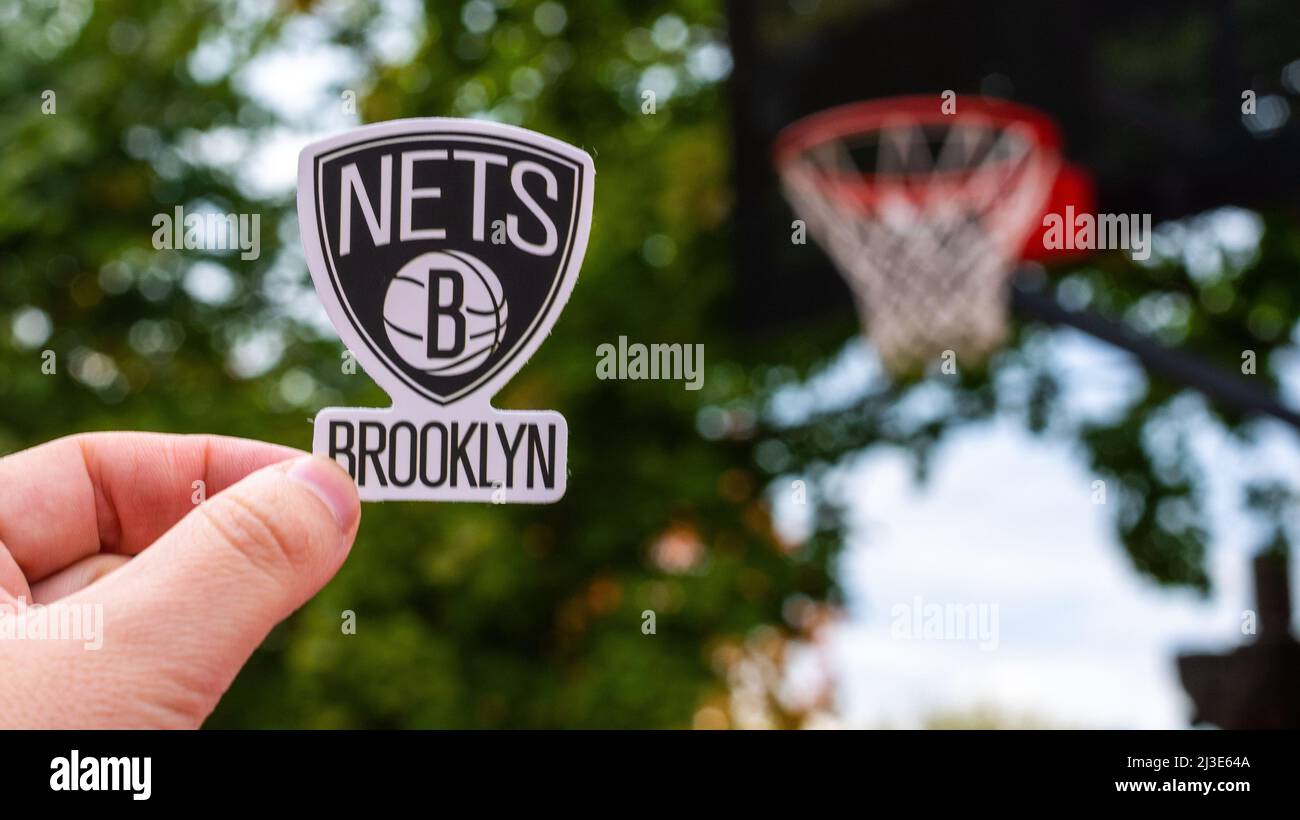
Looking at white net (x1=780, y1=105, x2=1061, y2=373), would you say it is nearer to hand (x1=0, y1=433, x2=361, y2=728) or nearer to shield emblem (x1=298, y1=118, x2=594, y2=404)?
shield emblem (x1=298, y1=118, x2=594, y2=404)

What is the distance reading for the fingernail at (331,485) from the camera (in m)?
1.18

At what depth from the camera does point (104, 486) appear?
138cm

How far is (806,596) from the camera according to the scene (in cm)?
650

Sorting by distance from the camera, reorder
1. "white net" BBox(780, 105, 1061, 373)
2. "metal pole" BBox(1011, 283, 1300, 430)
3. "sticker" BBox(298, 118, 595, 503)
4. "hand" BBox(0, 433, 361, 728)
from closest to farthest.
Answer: "hand" BBox(0, 433, 361, 728)
"sticker" BBox(298, 118, 595, 503)
"metal pole" BBox(1011, 283, 1300, 430)
"white net" BBox(780, 105, 1061, 373)

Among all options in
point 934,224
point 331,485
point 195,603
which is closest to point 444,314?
point 331,485

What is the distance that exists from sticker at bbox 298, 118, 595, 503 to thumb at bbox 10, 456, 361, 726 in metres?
0.12

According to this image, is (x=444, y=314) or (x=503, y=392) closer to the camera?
(x=444, y=314)

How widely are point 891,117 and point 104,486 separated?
4085 mm

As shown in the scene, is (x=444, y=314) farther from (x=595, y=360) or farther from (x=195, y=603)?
(x=595, y=360)

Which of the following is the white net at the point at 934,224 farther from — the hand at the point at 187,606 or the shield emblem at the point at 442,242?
the hand at the point at 187,606

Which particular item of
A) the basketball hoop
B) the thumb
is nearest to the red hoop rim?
the basketball hoop

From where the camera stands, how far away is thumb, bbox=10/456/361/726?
1.09 metres

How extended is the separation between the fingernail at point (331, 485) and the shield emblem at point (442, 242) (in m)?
0.12
